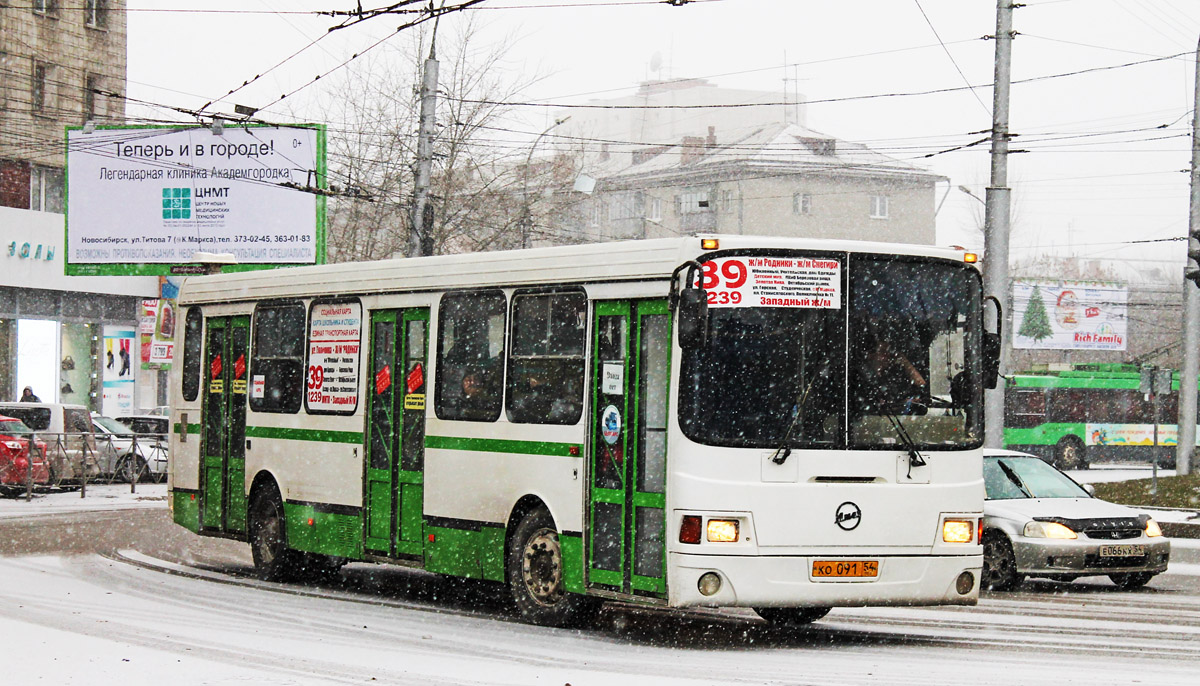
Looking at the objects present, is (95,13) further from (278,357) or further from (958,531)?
(958,531)

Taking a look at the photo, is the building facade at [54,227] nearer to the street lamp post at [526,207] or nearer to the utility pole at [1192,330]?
the street lamp post at [526,207]

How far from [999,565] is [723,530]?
20.0 feet

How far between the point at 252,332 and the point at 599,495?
5714 millimetres

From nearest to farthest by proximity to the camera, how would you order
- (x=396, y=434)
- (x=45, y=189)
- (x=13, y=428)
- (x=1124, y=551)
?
(x=396, y=434), (x=1124, y=551), (x=13, y=428), (x=45, y=189)

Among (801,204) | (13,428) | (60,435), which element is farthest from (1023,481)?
(801,204)

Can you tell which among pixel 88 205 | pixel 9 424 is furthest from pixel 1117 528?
pixel 88 205

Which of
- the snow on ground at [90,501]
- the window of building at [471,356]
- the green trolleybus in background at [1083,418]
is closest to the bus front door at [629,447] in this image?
the window of building at [471,356]

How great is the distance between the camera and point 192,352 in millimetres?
16812

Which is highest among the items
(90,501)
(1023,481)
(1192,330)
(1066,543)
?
(1192,330)

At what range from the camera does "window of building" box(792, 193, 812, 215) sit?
3059 inches

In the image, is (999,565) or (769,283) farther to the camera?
(999,565)

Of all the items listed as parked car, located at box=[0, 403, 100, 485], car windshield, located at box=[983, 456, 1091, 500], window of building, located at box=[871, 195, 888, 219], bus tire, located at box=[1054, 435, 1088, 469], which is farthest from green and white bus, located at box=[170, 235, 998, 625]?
window of building, located at box=[871, 195, 888, 219]

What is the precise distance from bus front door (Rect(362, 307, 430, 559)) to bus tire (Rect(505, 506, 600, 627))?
1.40 metres

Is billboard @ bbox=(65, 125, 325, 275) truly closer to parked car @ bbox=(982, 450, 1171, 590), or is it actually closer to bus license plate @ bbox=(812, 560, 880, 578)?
parked car @ bbox=(982, 450, 1171, 590)
